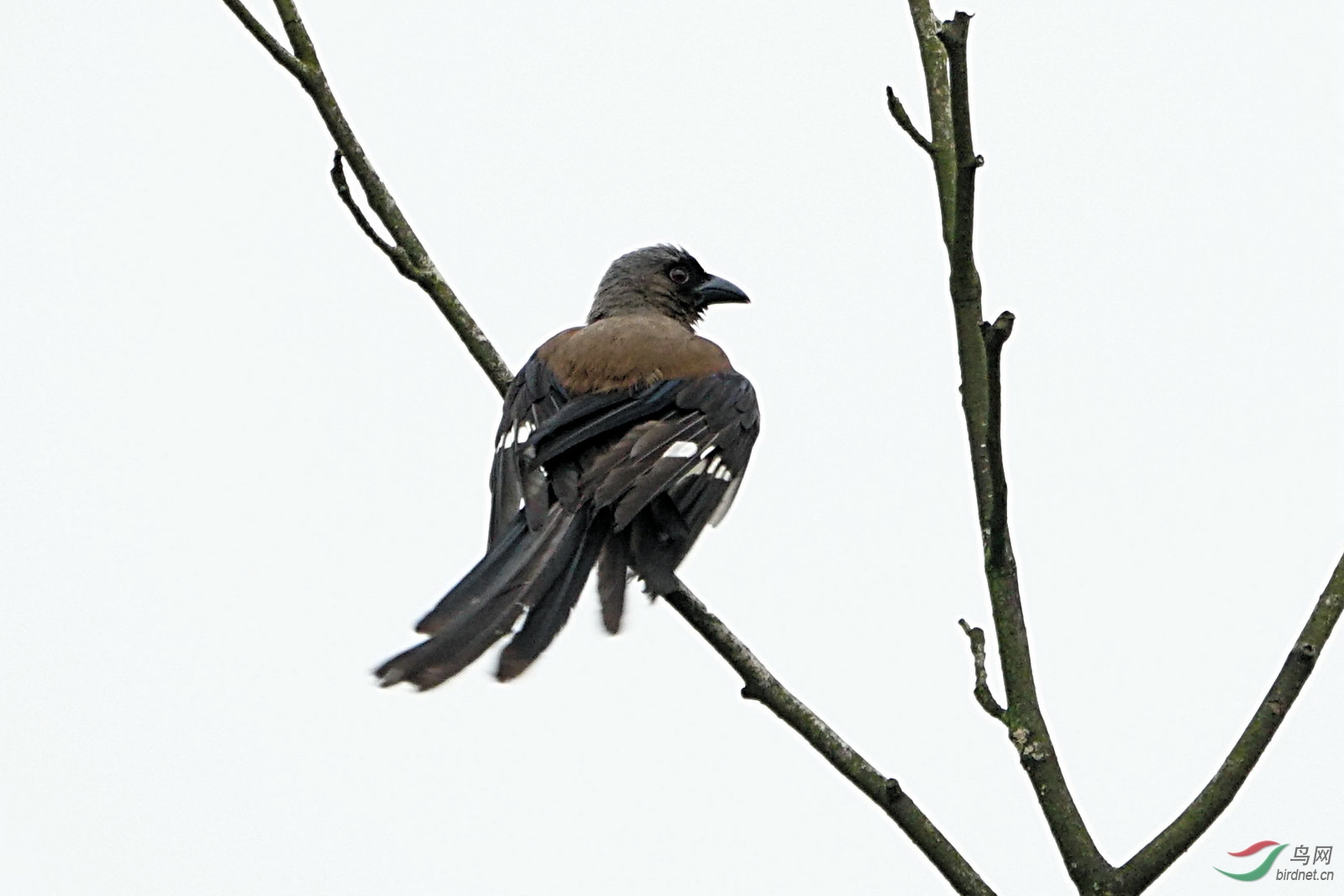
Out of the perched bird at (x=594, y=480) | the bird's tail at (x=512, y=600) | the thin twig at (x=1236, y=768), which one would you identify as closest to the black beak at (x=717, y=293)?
the perched bird at (x=594, y=480)

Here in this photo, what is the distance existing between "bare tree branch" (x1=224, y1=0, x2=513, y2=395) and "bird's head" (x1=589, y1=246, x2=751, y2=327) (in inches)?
73.4

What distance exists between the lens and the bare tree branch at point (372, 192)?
3.75 metres

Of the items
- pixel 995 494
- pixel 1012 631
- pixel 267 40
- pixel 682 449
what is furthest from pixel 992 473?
pixel 267 40

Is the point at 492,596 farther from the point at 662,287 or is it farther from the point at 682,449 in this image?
the point at 662,287

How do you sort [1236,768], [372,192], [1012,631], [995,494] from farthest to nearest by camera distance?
[372,192]
[1012,631]
[995,494]
[1236,768]

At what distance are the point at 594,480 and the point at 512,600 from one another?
774 mm

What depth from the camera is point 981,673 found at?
3.43 meters

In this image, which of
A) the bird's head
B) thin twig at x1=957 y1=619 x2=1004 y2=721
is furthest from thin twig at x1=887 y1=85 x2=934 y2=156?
the bird's head

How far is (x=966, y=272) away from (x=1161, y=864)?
49.8 inches

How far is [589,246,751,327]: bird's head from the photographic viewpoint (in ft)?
20.7

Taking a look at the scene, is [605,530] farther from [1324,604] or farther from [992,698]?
[1324,604]

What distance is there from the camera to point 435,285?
411 cm

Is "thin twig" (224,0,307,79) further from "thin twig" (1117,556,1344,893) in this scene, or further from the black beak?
the black beak

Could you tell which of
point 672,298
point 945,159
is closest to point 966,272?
point 945,159
